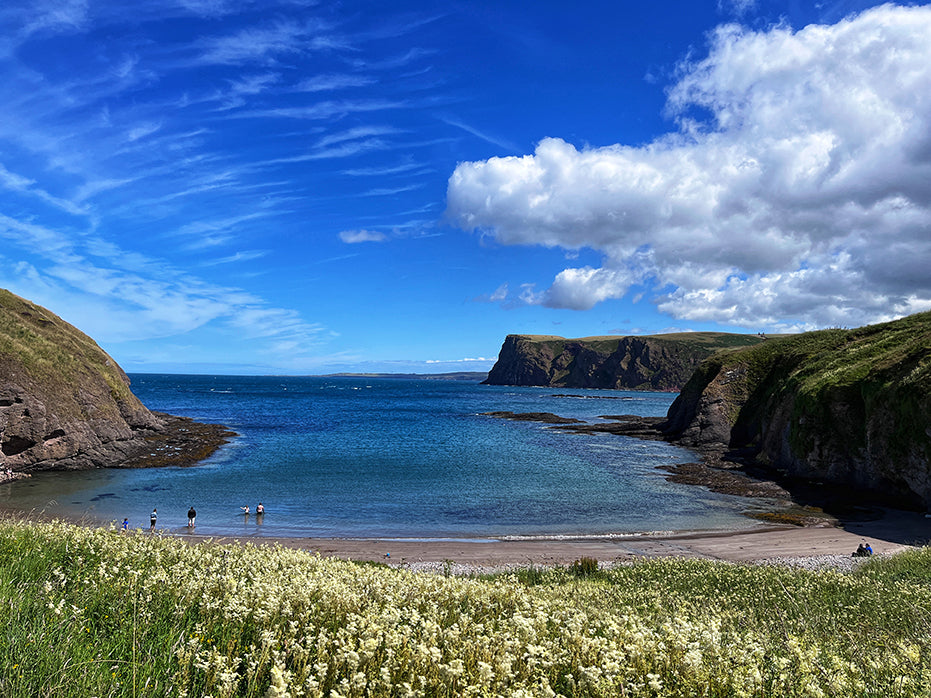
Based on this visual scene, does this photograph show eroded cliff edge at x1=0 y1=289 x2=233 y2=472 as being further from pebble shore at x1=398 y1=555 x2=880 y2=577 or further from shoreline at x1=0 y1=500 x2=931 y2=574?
pebble shore at x1=398 y1=555 x2=880 y2=577

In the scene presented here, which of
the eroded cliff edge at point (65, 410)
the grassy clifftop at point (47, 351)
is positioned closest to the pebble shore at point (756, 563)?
the eroded cliff edge at point (65, 410)

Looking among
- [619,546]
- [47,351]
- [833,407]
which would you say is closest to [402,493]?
[619,546]

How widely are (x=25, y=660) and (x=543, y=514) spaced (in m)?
32.7

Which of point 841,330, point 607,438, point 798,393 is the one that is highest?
point 841,330

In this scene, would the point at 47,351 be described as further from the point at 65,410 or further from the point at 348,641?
the point at 348,641

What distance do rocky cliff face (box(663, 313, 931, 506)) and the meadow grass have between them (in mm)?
32482

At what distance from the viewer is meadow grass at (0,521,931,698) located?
12.4 ft

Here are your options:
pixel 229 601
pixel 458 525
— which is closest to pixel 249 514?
pixel 458 525

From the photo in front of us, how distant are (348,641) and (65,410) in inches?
2024

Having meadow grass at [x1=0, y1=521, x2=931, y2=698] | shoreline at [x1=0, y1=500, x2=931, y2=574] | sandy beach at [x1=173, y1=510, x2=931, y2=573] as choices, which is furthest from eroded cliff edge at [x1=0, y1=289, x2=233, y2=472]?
meadow grass at [x1=0, y1=521, x2=931, y2=698]

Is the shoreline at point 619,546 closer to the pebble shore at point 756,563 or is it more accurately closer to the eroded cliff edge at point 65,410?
the pebble shore at point 756,563

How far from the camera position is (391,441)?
67.4 m

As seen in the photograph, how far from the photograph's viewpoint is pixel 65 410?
43688 mm

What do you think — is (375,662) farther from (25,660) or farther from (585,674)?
(25,660)
